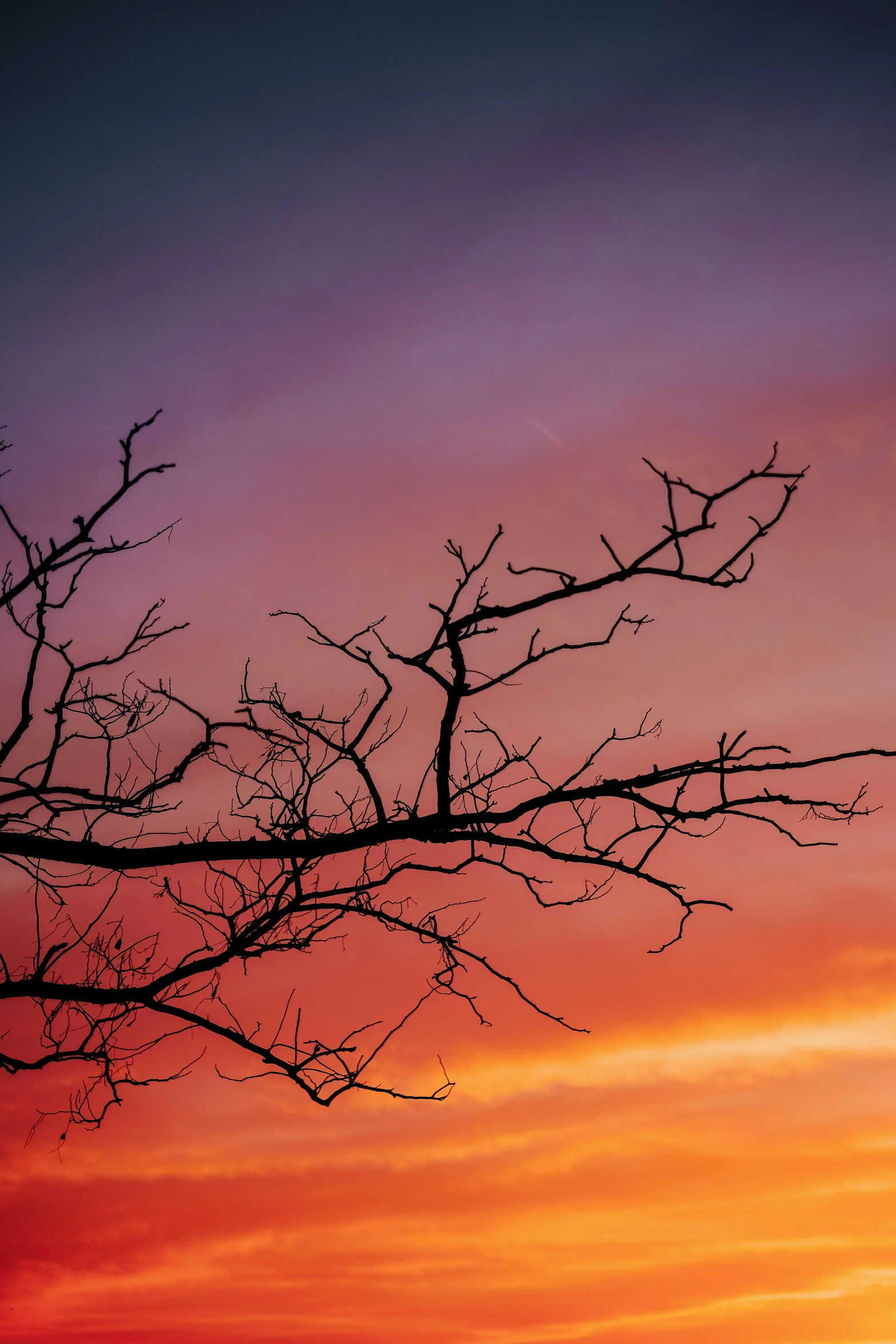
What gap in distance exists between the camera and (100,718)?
8.04 m

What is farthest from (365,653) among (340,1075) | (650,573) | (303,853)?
(340,1075)

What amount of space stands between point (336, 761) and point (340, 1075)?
203 centimetres

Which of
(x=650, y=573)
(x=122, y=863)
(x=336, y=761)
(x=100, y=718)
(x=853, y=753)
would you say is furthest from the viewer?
(x=100, y=718)

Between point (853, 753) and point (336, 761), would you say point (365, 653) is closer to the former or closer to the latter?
point (336, 761)

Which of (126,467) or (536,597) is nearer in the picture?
(536,597)

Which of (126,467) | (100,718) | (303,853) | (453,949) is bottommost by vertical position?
(453,949)

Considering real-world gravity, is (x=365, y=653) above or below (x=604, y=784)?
above

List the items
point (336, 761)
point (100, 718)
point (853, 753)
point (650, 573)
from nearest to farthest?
point (853, 753)
point (650, 573)
point (336, 761)
point (100, 718)

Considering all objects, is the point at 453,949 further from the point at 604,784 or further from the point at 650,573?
the point at 650,573

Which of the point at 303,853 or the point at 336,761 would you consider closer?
the point at 303,853

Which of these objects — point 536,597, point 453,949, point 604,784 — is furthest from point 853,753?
point 453,949

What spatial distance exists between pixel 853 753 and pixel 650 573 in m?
1.51

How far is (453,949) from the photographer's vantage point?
7418 mm

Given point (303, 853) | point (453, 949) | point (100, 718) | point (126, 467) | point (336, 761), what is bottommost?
point (453, 949)
